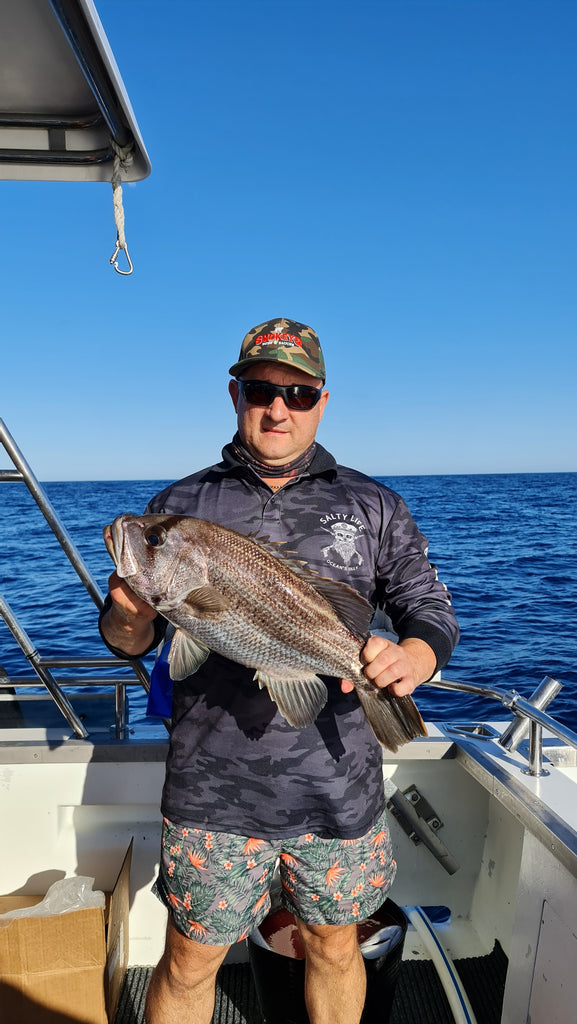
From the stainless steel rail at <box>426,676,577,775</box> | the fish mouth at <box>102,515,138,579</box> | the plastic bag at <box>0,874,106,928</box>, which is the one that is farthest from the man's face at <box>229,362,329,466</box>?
the plastic bag at <box>0,874,106,928</box>

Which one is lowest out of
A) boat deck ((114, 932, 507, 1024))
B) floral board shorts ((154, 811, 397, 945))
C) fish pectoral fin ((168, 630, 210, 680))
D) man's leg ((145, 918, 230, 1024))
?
boat deck ((114, 932, 507, 1024))

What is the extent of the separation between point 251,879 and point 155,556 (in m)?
1.40

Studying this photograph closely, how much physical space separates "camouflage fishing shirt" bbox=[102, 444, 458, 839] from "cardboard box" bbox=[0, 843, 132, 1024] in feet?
3.07

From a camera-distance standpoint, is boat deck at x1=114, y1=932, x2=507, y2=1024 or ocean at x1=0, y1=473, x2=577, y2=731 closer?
boat deck at x1=114, y1=932, x2=507, y2=1024

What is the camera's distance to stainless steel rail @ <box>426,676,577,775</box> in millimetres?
2938

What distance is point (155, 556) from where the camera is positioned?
7.48 ft

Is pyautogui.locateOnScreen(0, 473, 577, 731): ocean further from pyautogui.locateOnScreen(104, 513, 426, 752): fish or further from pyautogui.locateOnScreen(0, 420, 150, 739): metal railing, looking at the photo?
pyautogui.locateOnScreen(104, 513, 426, 752): fish

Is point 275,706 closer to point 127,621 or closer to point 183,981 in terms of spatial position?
point 127,621

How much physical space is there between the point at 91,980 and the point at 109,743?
1071 mm

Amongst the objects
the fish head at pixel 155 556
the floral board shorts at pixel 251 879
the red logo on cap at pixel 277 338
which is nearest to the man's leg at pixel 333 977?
the floral board shorts at pixel 251 879

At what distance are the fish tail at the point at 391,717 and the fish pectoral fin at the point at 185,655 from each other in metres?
0.60

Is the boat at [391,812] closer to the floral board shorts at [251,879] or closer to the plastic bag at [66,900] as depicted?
the plastic bag at [66,900]

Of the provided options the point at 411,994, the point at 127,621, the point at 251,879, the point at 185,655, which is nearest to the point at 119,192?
the point at 127,621

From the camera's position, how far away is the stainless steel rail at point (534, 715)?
116 inches
